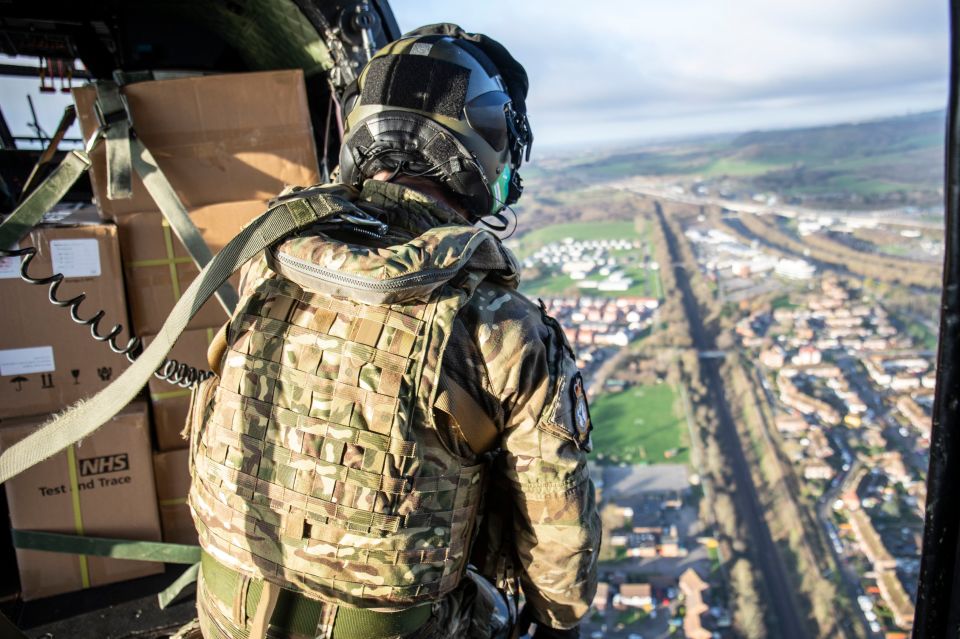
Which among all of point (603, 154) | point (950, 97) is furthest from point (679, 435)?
point (603, 154)

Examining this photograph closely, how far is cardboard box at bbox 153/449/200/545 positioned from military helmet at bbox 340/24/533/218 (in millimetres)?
1255

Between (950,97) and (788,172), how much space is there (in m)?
26.3

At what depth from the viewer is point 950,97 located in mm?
726

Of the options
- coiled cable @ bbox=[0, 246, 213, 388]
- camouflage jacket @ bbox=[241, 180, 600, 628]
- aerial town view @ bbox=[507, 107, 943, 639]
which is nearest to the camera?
camouflage jacket @ bbox=[241, 180, 600, 628]

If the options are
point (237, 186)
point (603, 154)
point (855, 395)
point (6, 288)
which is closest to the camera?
point (6, 288)

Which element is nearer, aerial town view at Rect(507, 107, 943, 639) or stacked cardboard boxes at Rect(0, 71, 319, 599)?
stacked cardboard boxes at Rect(0, 71, 319, 599)

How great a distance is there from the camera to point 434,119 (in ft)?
4.75

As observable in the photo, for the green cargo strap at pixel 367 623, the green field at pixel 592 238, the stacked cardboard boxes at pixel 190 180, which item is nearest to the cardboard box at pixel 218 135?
the stacked cardboard boxes at pixel 190 180

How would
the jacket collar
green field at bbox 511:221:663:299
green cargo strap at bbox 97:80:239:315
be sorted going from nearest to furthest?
the jacket collar
green cargo strap at bbox 97:80:239:315
green field at bbox 511:221:663:299

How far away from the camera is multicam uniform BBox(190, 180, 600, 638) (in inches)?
43.3

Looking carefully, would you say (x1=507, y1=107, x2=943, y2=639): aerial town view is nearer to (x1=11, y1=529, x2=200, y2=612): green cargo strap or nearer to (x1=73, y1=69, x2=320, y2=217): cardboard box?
(x1=11, y1=529, x2=200, y2=612): green cargo strap

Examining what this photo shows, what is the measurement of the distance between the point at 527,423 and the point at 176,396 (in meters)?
1.51

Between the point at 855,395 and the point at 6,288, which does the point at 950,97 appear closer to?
the point at 6,288

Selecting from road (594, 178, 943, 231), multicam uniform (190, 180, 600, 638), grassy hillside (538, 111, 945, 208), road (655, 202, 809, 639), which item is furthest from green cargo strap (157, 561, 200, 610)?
grassy hillside (538, 111, 945, 208)
